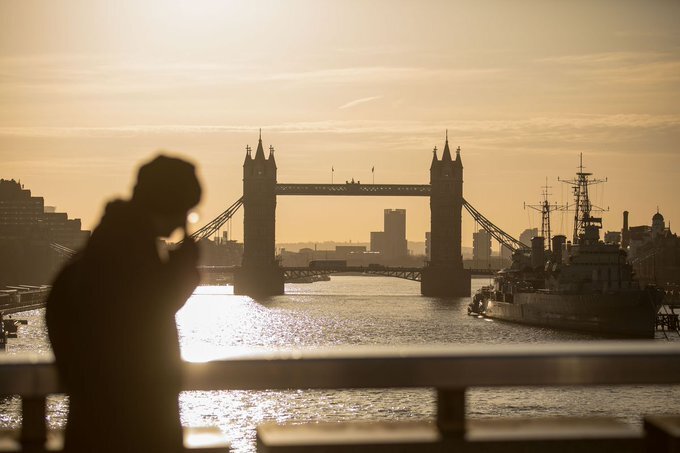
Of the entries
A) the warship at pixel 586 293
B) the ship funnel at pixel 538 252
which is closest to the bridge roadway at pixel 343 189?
the ship funnel at pixel 538 252

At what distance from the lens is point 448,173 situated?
141 metres

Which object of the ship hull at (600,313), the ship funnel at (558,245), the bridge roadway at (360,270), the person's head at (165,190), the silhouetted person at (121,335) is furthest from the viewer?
the bridge roadway at (360,270)

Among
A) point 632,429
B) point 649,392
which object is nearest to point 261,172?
point 649,392

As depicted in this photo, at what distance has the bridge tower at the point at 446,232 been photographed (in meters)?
132

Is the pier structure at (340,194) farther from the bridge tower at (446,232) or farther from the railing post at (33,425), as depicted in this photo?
the railing post at (33,425)

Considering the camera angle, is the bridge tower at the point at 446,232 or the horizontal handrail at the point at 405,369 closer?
the horizontal handrail at the point at 405,369

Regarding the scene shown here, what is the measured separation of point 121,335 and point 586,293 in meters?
62.2

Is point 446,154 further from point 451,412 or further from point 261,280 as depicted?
point 451,412

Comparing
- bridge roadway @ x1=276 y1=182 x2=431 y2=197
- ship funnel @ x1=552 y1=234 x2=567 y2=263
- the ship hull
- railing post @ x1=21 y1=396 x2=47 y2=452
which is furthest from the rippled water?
bridge roadway @ x1=276 y1=182 x2=431 y2=197

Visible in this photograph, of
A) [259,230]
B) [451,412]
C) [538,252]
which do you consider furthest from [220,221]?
[451,412]

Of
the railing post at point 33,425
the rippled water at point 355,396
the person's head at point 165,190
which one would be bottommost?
the rippled water at point 355,396

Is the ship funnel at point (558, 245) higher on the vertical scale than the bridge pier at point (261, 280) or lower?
higher

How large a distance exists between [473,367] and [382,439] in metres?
0.32

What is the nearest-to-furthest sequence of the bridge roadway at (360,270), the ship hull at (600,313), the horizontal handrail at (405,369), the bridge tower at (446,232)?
the horizontal handrail at (405,369) → the ship hull at (600,313) → the bridge roadway at (360,270) → the bridge tower at (446,232)
